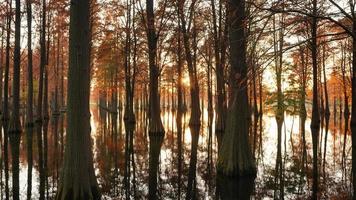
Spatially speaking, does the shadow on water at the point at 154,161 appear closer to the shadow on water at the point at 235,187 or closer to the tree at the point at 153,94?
the tree at the point at 153,94

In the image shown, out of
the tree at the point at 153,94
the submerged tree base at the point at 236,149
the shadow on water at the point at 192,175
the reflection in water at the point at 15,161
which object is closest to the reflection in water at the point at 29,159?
the reflection in water at the point at 15,161

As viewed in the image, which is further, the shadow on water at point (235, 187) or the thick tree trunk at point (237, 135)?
the thick tree trunk at point (237, 135)

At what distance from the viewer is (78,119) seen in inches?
270

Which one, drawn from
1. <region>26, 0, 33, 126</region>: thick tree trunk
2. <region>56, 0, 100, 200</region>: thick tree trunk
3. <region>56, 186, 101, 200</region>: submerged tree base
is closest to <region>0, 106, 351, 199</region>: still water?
<region>56, 186, 101, 200</region>: submerged tree base

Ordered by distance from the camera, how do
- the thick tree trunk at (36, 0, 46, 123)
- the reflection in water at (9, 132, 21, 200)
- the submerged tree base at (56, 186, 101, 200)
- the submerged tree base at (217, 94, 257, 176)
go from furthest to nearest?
the thick tree trunk at (36, 0, 46, 123)
the submerged tree base at (217, 94, 257, 176)
the reflection in water at (9, 132, 21, 200)
the submerged tree base at (56, 186, 101, 200)

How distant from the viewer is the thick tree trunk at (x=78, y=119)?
6.72 m

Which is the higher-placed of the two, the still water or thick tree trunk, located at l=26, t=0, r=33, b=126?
thick tree trunk, located at l=26, t=0, r=33, b=126

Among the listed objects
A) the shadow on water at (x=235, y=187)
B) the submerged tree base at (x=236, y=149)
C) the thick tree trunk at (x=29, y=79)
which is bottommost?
the shadow on water at (x=235, y=187)

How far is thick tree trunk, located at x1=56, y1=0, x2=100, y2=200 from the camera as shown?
265 inches

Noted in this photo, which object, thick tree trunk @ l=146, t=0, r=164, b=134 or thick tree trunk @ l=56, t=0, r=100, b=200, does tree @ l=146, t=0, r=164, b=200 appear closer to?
thick tree trunk @ l=146, t=0, r=164, b=134

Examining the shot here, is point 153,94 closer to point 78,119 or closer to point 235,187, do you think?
point 235,187

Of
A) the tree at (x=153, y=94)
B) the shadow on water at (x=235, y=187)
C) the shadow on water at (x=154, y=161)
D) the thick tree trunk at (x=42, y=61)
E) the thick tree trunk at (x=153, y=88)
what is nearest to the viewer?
the shadow on water at (x=235, y=187)

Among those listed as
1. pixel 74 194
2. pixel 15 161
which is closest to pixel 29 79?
pixel 15 161

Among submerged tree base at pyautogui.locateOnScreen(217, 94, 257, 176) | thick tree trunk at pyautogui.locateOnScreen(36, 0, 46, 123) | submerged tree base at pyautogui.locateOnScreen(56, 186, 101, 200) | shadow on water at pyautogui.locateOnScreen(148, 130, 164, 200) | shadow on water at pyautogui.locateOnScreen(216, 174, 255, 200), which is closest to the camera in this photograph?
submerged tree base at pyautogui.locateOnScreen(56, 186, 101, 200)
